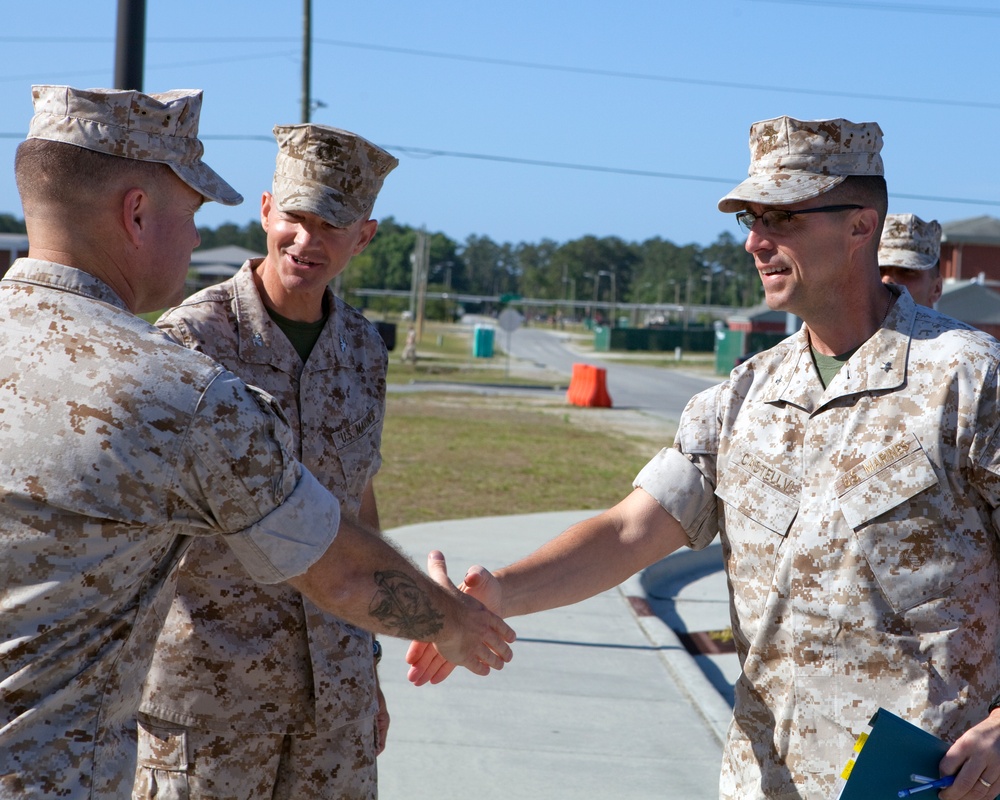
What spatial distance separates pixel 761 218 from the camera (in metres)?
2.72

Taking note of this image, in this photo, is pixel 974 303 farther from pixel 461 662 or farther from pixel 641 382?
pixel 461 662

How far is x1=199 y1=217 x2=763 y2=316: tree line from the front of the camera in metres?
138

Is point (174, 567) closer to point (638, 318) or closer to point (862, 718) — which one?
point (862, 718)

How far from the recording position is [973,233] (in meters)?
49.4

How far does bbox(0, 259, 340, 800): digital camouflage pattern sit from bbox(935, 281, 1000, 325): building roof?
3797 cm

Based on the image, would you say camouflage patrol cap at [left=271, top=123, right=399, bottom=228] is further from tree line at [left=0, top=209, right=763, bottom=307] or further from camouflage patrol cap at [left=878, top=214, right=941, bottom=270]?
tree line at [left=0, top=209, right=763, bottom=307]

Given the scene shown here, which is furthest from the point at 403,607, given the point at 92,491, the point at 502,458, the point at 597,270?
the point at 597,270

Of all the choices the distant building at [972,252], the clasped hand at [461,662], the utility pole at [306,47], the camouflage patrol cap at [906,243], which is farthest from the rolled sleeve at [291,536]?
the distant building at [972,252]

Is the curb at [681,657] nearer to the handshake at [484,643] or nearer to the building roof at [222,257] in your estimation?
the handshake at [484,643]

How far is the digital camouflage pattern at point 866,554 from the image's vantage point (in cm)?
242

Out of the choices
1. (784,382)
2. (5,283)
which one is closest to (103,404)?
(5,283)

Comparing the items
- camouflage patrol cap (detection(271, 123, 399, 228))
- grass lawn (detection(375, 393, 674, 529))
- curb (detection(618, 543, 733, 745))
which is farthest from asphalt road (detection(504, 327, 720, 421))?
camouflage patrol cap (detection(271, 123, 399, 228))

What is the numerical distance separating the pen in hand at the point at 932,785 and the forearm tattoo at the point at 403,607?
102 cm

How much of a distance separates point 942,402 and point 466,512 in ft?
30.5
